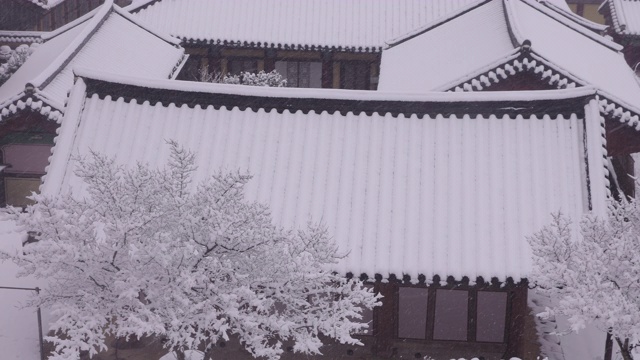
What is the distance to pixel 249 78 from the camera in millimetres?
25375

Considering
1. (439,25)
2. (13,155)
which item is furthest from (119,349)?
(439,25)

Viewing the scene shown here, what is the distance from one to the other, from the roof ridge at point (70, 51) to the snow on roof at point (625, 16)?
25435 millimetres

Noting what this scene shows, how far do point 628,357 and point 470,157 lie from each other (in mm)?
4076

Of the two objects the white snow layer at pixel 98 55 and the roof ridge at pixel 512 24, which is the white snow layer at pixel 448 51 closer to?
the roof ridge at pixel 512 24

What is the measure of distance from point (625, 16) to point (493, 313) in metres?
29.0

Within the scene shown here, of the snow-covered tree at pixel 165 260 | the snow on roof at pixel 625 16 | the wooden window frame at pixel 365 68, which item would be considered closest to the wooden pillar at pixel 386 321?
the snow-covered tree at pixel 165 260

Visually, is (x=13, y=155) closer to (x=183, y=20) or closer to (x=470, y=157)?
(x=183, y=20)

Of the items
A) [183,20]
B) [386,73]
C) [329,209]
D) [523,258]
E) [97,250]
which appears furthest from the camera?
[183,20]

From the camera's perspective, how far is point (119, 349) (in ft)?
36.4

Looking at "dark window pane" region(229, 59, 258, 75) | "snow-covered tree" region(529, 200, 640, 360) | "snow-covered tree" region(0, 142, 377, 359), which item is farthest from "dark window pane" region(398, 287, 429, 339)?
"dark window pane" region(229, 59, 258, 75)

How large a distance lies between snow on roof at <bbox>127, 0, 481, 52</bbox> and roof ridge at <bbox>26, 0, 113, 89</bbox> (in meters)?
5.04

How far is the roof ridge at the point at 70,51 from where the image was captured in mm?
17312

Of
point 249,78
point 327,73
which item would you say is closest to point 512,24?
point 249,78

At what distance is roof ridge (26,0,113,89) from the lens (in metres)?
17.3
